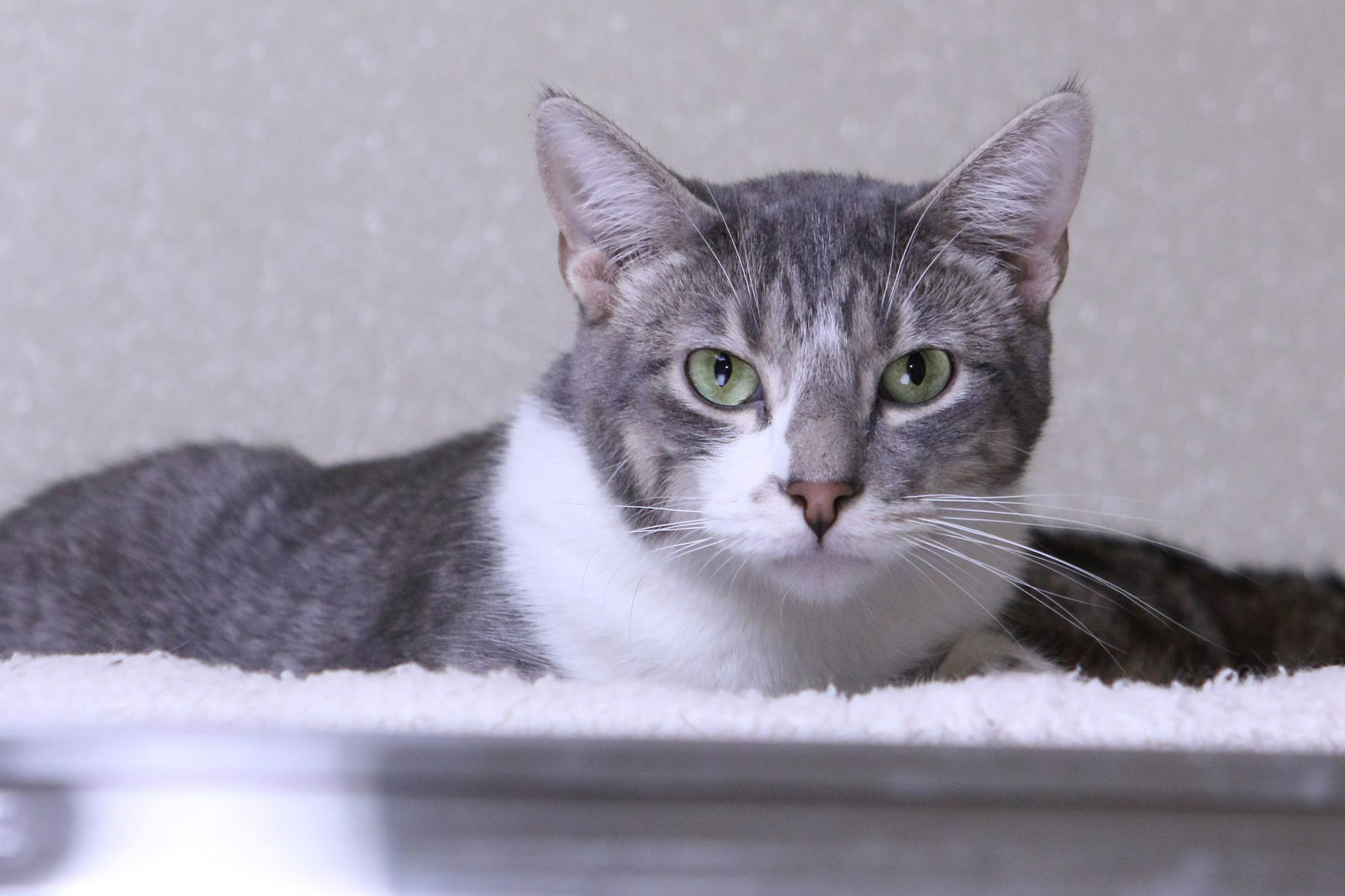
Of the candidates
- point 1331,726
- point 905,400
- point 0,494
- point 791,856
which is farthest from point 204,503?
point 1331,726

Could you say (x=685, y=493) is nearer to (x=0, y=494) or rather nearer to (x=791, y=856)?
(x=791, y=856)

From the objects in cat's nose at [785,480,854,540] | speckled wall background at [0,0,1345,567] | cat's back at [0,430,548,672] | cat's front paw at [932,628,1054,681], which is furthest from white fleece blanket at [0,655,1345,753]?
speckled wall background at [0,0,1345,567]

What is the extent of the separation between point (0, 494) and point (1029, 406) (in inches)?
62.4

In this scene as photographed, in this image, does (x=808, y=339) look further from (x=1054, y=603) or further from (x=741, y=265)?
(x=1054, y=603)

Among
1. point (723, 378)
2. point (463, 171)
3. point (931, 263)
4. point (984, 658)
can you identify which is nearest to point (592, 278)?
point (723, 378)

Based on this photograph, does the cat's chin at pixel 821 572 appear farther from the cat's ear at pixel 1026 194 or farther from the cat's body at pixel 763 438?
the cat's ear at pixel 1026 194

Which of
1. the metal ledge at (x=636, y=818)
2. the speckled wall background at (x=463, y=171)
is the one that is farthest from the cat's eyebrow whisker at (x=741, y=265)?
the speckled wall background at (x=463, y=171)

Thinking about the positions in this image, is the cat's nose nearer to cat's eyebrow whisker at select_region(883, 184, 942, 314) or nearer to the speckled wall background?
cat's eyebrow whisker at select_region(883, 184, 942, 314)

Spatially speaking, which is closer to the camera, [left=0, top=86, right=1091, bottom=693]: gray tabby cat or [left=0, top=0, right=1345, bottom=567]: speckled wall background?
[left=0, top=86, right=1091, bottom=693]: gray tabby cat

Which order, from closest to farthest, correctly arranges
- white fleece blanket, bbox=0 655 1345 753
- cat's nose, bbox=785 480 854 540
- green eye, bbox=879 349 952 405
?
white fleece blanket, bbox=0 655 1345 753, cat's nose, bbox=785 480 854 540, green eye, bbox=879 349 952 405

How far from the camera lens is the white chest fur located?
120 centimetres

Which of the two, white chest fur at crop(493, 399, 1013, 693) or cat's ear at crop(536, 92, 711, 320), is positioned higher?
cat's ear at crop(536, 92, 711, 320)

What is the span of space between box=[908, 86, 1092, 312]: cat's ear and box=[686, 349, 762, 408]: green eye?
0.73 feet

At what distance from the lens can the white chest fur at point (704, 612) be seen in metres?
1.20
